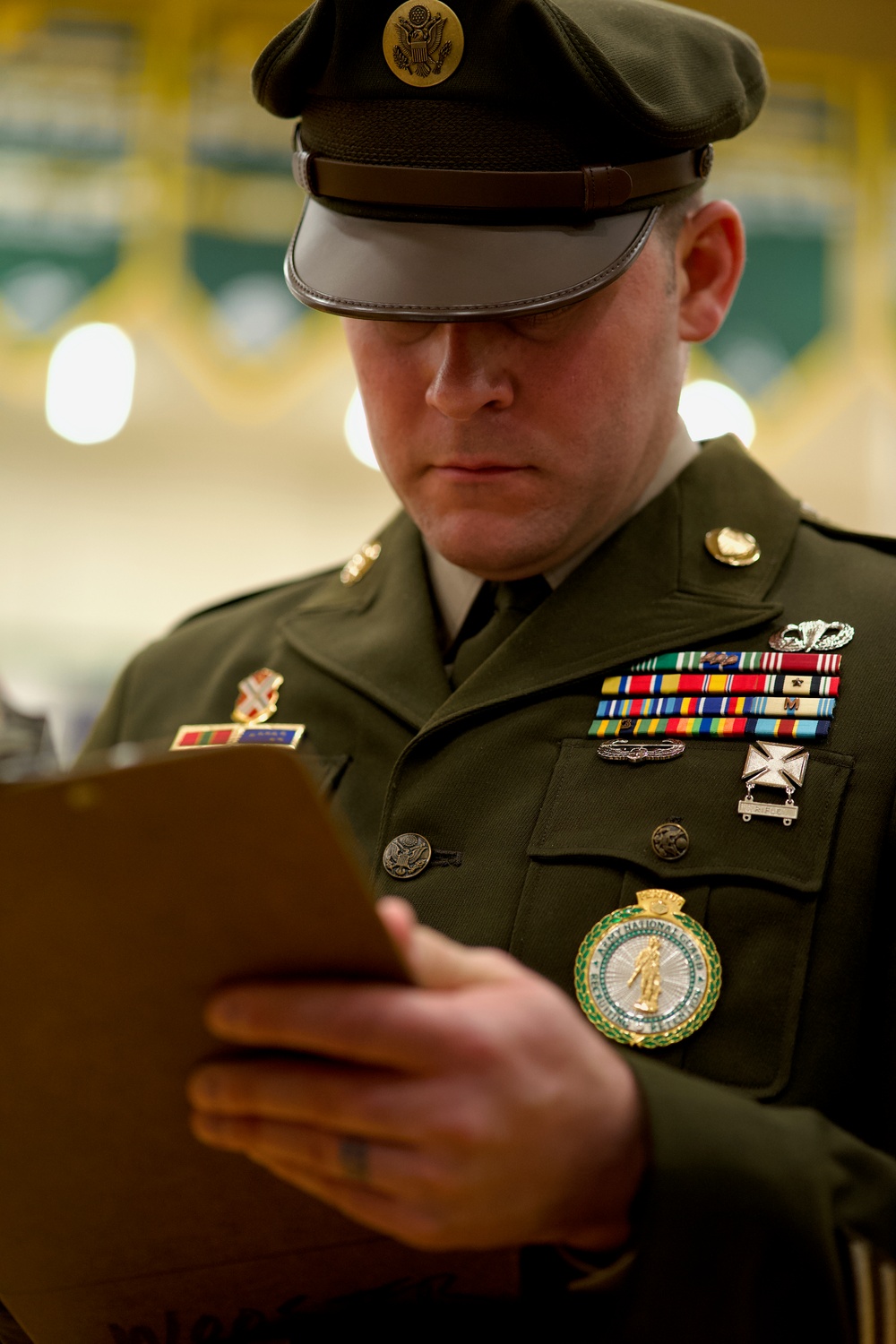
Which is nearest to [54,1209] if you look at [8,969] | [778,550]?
[8,969]

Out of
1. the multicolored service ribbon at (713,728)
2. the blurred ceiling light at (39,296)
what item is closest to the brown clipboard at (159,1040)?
the multicolored service ribbon at (713,728)

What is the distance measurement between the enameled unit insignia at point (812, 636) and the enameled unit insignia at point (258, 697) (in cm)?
55

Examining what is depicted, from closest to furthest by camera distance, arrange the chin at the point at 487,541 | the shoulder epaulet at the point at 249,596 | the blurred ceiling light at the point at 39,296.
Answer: the chin at the point at 487,541, the shoulder epaulet at the point at 249,596, the blurred ceiling light at the point at 39,296

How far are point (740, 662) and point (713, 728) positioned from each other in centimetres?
8

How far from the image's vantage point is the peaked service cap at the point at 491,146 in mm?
1313

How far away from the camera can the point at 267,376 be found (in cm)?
462

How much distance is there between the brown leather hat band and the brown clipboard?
79 cm

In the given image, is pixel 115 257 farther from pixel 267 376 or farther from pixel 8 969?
pixel 8 969

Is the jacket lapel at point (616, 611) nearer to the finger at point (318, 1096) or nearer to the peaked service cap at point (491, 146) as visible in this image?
the peaked service cap at point (491, 146)

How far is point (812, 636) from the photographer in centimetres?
137

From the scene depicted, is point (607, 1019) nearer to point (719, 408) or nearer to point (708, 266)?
point (708, 266)

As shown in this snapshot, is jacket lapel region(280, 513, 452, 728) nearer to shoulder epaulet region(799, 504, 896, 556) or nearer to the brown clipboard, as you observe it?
shoulder epaulet region(799, 504, 896, 556)

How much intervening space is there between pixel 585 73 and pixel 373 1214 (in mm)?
989

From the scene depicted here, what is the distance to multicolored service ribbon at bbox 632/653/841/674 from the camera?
4.38 feet
